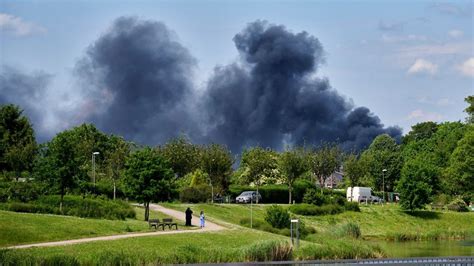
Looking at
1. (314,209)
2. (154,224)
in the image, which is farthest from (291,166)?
(154,224)

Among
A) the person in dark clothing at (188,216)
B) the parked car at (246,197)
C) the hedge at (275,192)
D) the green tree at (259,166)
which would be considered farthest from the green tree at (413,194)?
the person in dark clothing at (188,216)

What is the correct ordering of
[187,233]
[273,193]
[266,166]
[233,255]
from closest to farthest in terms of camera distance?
[233,255] < [187,233] < [273,193] < [266,166]

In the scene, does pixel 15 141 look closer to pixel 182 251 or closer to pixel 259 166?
pixel 259 166

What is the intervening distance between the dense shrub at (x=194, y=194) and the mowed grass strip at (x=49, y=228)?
29.7m

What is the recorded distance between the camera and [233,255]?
149 ft

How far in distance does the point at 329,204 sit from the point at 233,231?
33.9 metres

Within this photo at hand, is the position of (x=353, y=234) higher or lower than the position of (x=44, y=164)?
lower

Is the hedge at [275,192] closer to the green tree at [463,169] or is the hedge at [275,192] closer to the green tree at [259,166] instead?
the green tree at [259,166]

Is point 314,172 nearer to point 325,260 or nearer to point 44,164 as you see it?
point 44,164

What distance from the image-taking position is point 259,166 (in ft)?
356

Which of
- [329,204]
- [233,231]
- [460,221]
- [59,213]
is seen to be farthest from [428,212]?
[59,213]

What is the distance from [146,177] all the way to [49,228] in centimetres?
1521

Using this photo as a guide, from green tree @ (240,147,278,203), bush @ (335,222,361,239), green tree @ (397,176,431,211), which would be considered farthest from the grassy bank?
green tree @ (240,147,278,203)

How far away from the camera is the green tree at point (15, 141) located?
98438mm
